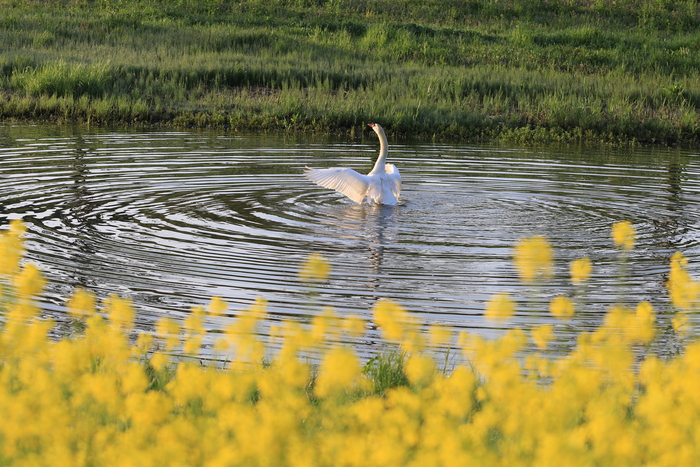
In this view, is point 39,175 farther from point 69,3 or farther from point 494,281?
point 69,3

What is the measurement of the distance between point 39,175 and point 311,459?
10.5 meters

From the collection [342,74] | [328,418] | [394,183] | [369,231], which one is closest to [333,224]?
[369,231]

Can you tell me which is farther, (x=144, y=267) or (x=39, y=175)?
(x=39, y=175)

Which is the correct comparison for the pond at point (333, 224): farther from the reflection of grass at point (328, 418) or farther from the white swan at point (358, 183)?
the reflection of grass at point (328, 418)

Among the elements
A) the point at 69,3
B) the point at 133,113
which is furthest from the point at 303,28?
the point at 133,113

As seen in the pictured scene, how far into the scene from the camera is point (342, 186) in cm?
1118

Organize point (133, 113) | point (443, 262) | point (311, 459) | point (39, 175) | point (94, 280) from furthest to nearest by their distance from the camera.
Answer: point (133, 113), point (39, 175), point (443, 262), point (94, 280), point (311, 459)

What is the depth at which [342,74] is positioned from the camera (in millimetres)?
22891

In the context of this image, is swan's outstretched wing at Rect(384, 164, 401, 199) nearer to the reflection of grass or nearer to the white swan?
the white swan

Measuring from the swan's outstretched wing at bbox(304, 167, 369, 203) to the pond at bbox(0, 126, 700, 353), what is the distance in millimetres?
233

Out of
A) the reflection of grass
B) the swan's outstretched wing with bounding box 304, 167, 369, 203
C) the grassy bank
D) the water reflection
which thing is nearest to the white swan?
the swan's outstretched wing with bounding box 304, 167, 369, 203

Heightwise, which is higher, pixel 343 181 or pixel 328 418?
pixel 328 418

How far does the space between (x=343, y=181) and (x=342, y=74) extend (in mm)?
12154

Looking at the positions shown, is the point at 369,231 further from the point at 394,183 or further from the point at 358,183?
the point at 394,183
